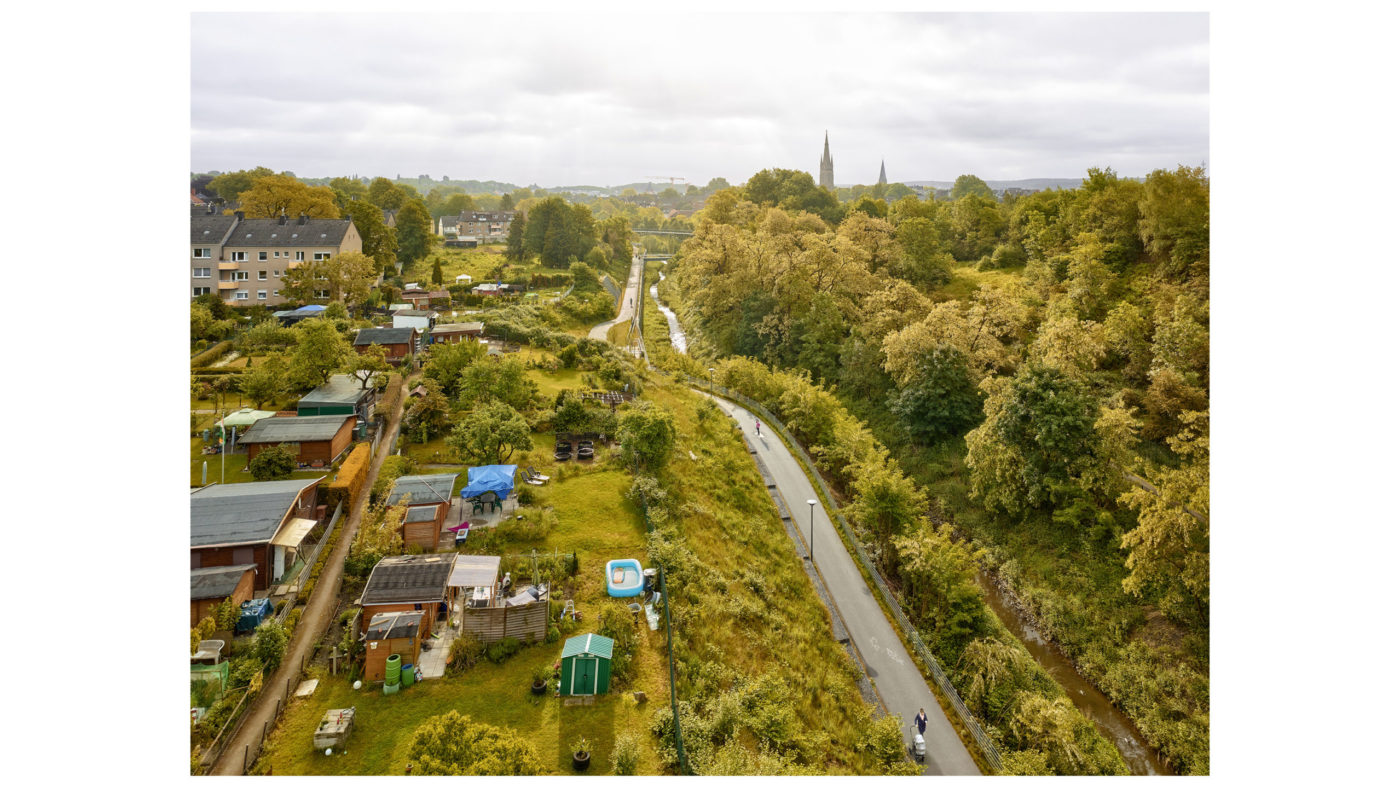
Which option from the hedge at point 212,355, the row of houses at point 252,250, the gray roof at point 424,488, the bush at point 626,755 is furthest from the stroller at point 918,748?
the row of houses at point 252,250

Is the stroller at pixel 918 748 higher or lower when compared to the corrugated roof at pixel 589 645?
lower

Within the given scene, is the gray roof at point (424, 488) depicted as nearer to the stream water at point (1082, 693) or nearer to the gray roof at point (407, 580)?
the gray roof at point (407, 580)

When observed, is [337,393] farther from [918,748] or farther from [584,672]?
[918,748]

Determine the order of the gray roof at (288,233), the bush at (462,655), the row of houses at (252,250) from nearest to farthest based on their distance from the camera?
the bush at (462,655) → the row of houses at (252,250) → the gray roof at (288,233)

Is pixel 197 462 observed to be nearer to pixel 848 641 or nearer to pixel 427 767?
pixel 427 767

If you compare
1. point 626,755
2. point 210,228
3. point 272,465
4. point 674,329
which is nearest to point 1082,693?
point 626,755
